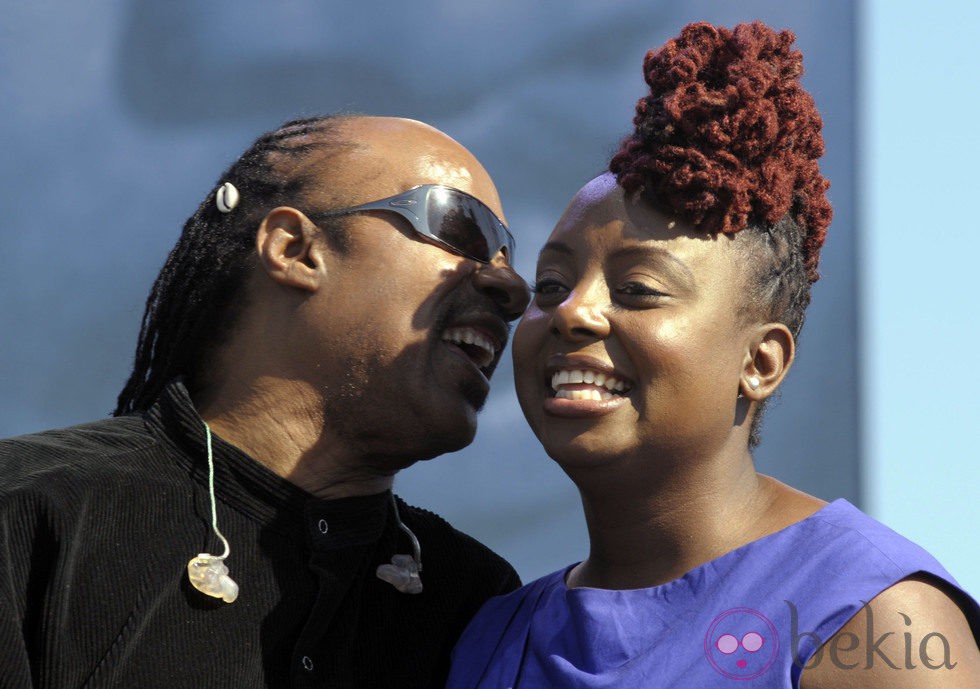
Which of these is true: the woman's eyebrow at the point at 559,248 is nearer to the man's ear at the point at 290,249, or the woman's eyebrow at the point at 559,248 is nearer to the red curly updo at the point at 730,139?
the red curly updo at the point at 730,139

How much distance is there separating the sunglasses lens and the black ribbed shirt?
24.4 inches

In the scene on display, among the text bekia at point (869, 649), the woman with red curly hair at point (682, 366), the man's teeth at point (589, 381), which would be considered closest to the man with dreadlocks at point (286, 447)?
the woman with red curly hair at point (682, 366)

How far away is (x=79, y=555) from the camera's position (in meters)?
2.54

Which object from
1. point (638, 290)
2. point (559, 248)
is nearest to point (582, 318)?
point (638, 290)

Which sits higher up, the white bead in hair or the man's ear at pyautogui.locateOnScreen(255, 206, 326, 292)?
the white bead in hair

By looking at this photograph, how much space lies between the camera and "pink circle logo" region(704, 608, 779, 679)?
2273 millimetres

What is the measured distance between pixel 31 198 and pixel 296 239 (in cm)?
251

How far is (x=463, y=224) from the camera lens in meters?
3.18

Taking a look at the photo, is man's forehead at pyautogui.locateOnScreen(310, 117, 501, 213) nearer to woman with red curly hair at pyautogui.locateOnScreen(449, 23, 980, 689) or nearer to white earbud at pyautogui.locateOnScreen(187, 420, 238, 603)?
woman with red curly hair at pyautogui.locateOnScreen(449, 23, 980, 689)

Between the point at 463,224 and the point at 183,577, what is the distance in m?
1.06

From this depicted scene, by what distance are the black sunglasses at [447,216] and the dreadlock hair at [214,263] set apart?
0.14 m

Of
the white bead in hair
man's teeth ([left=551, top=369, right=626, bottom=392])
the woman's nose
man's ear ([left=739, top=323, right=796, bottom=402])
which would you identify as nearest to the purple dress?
man's ear ([left=739, top=323, right=796, bottom=402])

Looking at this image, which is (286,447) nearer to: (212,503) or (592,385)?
(212,503)

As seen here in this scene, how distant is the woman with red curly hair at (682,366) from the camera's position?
2457 mm
